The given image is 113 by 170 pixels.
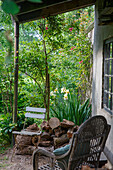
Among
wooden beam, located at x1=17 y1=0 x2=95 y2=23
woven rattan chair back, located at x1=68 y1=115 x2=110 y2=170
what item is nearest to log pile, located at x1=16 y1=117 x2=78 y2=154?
woven rattan chair back, located at x1=68 y1=115 x2=110 y2=170

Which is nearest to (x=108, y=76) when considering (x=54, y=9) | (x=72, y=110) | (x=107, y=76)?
(x=107, y=76)

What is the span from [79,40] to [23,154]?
361cm

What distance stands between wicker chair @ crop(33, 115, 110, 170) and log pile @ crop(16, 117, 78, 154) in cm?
166

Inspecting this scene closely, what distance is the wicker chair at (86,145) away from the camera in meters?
2.01

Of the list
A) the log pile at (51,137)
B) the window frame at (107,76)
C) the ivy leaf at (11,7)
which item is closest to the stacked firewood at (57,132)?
the log pile at (51,137)

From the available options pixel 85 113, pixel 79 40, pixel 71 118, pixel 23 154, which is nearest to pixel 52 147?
pixel 23 154

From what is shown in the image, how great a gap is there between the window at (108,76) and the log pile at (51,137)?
112 centimetres

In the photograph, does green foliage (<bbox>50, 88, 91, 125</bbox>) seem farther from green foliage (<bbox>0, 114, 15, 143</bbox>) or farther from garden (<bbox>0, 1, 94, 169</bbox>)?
green foliage (<bbox>0, 114, 15, 143</bbox>)

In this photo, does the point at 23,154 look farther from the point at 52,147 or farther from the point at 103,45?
the point at 103,45

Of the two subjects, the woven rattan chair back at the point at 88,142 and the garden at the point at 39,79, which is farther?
the garden at the point at 39,79

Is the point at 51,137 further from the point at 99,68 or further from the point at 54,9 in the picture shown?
the point at 54,9

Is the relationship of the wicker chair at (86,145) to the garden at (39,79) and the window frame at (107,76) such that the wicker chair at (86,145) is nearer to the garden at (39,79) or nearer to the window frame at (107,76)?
the window frame at (107,76)

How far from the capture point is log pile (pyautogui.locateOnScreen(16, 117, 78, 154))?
3.94 meters

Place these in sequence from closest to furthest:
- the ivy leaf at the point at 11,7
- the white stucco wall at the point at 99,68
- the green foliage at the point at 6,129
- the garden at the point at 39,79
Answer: the ivy leaf at the point at 11,7, the white stucco wall at the point at 99,68, the green foliage at the point at 6,129, the garden at the point at 39,79
